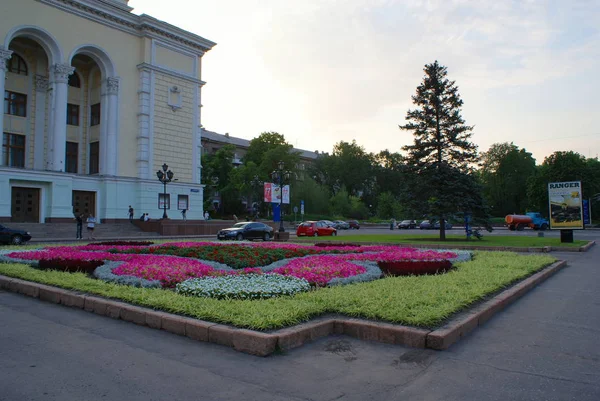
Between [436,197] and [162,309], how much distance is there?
2261 cm

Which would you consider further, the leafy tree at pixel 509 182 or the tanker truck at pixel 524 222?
the leafy tree at pixel 509 182

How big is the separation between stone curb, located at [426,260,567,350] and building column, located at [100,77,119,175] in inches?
1355

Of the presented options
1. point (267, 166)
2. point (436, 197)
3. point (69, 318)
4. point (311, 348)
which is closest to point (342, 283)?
point (311, 348)

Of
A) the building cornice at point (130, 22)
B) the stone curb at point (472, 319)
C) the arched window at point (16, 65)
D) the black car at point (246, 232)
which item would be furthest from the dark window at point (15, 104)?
the stone curb at point (472, 319)

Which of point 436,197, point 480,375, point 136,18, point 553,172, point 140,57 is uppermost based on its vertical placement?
point 136,18

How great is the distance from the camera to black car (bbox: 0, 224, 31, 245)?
22.8 meters

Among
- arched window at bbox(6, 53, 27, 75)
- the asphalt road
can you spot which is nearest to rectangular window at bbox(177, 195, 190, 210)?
arched window at bbox(6, 53, 27, 75)

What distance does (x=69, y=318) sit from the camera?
21.5 feet

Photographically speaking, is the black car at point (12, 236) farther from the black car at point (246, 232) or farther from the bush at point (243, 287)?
the bush at point (243, 287)

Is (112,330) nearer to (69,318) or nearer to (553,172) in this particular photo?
(69,318)

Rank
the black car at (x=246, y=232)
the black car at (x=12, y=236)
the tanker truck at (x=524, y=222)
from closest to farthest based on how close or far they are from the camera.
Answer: the black car at (x=12, y=236) → the black car at (x=246, y=232) → the tanker truck at (x=524, y=222)

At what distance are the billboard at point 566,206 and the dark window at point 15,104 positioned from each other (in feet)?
124

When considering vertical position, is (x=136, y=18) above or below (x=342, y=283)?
above

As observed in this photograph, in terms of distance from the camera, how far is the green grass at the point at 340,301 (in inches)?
217
